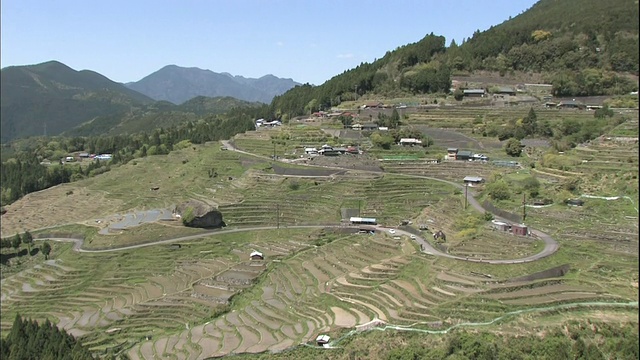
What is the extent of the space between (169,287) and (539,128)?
33.2 m

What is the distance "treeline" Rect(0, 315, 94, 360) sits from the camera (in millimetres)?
20734

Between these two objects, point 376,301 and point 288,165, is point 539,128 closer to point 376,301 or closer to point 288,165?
point 288,165

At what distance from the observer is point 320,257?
28891 millimetres

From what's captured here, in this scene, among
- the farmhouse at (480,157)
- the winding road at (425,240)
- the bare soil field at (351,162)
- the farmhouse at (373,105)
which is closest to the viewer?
the winding road at (425,240)

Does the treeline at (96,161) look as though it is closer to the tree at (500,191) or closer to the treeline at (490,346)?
the tree at (500,191)

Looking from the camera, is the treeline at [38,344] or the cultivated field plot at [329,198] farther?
the cultivated field plot at [329,198]

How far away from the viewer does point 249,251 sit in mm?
32062

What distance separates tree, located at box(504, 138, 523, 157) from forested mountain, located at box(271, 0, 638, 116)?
16.8 m

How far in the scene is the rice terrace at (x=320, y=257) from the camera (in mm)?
20641

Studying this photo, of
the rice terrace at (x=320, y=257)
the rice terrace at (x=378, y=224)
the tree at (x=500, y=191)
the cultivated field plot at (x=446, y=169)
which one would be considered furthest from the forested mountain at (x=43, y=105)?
the tree at (x=500, y=191)

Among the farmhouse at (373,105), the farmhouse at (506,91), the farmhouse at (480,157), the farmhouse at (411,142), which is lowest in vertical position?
the farmhouse at (480,157)

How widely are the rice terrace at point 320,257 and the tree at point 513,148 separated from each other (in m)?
1.61

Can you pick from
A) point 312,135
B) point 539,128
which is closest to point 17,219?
point 312,135

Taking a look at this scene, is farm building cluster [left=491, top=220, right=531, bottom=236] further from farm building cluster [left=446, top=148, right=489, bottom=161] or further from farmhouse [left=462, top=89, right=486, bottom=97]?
farmhouse [left=462, top=89, right=486, bottom=97]
